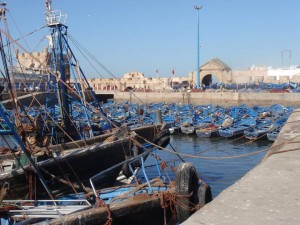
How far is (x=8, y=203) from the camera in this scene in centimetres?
862

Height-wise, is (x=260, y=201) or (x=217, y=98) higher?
(x=260, y=201)

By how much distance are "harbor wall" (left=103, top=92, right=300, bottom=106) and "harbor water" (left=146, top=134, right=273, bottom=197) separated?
1533 cm

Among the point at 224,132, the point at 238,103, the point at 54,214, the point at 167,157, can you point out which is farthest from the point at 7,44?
the point at 238,103

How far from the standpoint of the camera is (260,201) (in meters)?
4.66

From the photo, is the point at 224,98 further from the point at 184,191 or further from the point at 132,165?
the point at 184,191

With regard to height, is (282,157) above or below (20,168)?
above

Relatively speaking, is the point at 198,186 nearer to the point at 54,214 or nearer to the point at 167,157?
the point at 54,214

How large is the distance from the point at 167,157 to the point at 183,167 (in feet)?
49.0

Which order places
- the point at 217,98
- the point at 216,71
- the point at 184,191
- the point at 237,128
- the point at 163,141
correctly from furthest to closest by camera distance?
the point at 216,71
the point at 217,98
the point at 237,128
the point at 163,141
the point at 184,191

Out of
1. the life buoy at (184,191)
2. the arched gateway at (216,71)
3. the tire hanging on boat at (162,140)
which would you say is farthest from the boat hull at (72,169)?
the arched gateway at (216,71)

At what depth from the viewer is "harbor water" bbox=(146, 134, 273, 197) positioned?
17.1 m

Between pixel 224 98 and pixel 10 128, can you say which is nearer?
pixel 10 128

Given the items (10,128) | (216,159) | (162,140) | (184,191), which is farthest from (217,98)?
(10,128)

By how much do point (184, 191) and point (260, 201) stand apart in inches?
147
